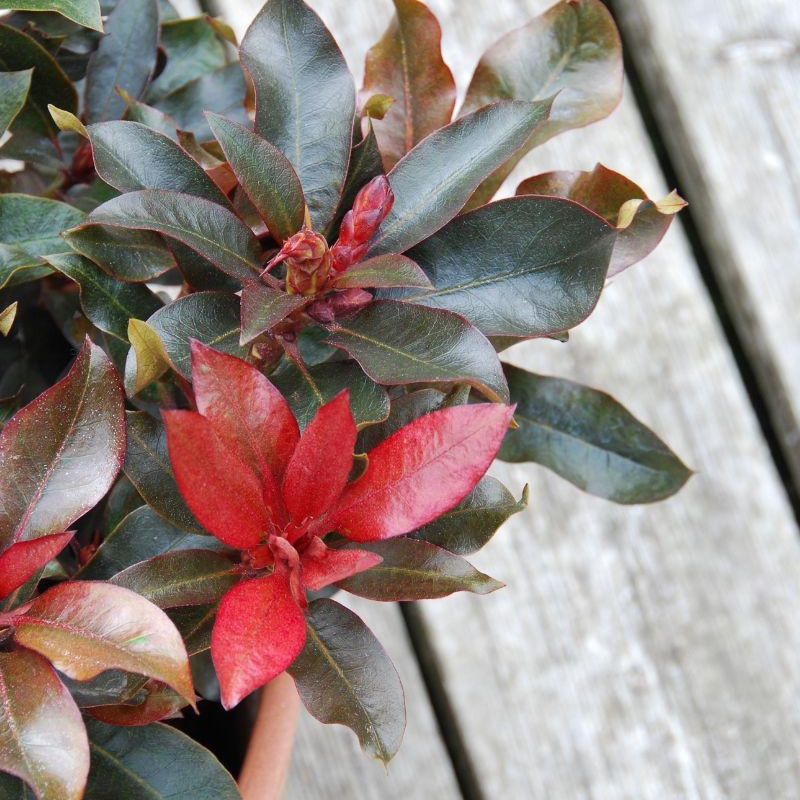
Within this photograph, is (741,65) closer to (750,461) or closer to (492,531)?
(750,461)

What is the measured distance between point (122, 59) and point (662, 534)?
2.02 ft

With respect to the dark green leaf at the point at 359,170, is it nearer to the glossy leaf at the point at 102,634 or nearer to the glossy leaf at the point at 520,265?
the glossy leaf at the point at 520,265

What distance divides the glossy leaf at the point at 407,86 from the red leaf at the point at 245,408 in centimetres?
Answer: 16

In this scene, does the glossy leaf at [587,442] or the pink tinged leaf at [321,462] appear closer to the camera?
the pink tinged leaf at [321,462]

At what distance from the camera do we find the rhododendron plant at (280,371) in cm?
35

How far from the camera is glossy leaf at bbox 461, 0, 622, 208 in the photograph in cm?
48

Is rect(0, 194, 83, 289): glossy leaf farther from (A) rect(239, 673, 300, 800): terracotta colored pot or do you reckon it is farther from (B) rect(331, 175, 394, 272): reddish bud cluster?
(A) rect(239, 673, 300, 800): terracotta colored pot

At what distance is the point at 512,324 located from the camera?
16.2 inches

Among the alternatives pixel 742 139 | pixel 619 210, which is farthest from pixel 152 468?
pixel 742 139

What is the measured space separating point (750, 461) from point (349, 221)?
61cm

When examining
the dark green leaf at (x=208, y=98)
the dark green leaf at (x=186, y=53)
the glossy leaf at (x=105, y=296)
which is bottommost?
the glossy leaf at (x=105, y=296)

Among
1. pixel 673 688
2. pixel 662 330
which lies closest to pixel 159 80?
pixel 662 330

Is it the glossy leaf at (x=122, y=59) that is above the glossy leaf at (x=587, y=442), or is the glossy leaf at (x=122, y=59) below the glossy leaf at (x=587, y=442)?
above

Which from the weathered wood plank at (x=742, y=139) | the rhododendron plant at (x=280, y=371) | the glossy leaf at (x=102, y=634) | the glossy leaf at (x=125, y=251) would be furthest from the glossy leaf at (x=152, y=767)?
the weathered wood plank at (x=742, y=139)
